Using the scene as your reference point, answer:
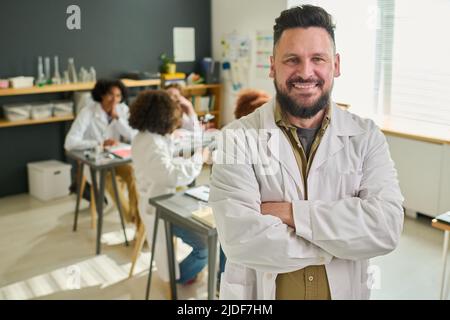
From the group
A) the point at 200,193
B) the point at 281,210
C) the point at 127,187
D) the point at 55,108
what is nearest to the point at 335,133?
the point at 281,210

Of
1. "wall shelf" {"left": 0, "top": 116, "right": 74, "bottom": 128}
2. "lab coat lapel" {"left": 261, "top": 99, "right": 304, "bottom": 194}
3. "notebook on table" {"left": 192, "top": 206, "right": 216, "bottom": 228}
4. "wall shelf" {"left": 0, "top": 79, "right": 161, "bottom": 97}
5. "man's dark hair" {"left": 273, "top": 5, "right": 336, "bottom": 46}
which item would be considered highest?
"man's dark hair" {"left": 273, "top": 5, "right": 336, "bottom": 46}

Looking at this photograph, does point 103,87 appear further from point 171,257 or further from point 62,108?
point 171,257

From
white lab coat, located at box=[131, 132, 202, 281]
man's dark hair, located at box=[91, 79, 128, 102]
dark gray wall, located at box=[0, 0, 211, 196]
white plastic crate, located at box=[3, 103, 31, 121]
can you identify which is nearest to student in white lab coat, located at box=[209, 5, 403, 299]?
dark gray wall, located at box=[0, 0, 211, 196]

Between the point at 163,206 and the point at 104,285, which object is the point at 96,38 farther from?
the point at 104,285

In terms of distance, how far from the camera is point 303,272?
1243 mm

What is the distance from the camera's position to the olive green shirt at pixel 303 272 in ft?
4.04

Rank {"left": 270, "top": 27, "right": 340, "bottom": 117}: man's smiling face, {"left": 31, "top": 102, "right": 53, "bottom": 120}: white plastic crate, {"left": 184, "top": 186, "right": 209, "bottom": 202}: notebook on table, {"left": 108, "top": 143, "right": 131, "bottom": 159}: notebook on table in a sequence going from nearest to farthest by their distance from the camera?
{"left": 270, "top": 27, "right": 340, "bottom": 117}: man's smiling face < {"left": 184, "top": 186, "right": 209, "bottom": 202}: notebook on table < {"left": 108, "top": 143, "right": 131, "bottom": 159}: notebook on table < {"left": 31, "top": 102, "right": 53, "bottom": 120}: white plastic crate

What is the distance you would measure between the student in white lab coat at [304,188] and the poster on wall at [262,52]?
339 centimetres

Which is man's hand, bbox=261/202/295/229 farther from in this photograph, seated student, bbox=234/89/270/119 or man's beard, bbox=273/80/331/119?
seated student, bbox=234/89/270/119

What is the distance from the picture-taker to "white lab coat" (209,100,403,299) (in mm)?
1146

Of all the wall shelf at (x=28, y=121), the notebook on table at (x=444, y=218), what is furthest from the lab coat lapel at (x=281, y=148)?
the wall shelf at (x=28, y=121)

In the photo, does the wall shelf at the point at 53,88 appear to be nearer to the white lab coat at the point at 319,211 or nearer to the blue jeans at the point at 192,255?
the blue jeans at the point at 192,255

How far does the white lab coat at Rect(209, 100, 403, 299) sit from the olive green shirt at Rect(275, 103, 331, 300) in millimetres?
20
